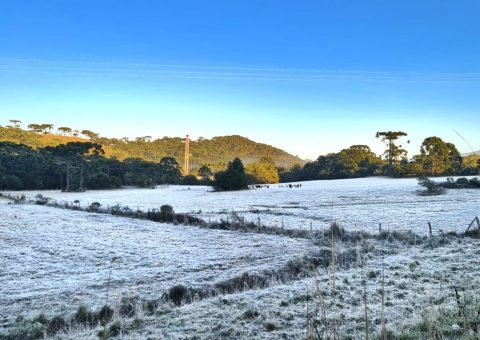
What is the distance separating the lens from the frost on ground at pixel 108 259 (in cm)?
1272

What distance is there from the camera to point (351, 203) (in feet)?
161

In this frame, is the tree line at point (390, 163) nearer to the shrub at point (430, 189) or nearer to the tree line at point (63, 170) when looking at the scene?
the shrub at point (430, 189)

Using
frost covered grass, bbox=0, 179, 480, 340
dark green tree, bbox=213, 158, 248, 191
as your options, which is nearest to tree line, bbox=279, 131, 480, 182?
dark green tree, bbox=213, 158, 248, 191

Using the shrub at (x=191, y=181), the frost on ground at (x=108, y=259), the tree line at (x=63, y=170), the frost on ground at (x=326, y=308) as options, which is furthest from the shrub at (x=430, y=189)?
the shrub at (x=191, y=181)

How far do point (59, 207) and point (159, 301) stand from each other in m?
40.6

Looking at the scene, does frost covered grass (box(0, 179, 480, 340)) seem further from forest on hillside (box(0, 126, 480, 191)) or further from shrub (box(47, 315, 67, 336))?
forest on hillside (box(0, 126, 480, 191))

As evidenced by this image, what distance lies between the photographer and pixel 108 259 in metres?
19.2

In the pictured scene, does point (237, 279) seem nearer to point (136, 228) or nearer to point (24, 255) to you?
point (24, 255)

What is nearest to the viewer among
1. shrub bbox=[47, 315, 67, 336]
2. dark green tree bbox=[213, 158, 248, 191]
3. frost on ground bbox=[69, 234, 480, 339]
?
frost on ground bbox=[69, 234, 480, 339]

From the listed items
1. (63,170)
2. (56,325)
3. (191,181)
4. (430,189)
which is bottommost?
(56,325)

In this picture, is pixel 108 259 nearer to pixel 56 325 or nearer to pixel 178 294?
pixel 178 294

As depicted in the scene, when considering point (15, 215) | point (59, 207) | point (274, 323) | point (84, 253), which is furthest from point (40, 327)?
point (59, 207)

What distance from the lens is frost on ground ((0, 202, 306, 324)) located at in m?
12.7

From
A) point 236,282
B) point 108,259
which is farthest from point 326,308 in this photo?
point 108,259
